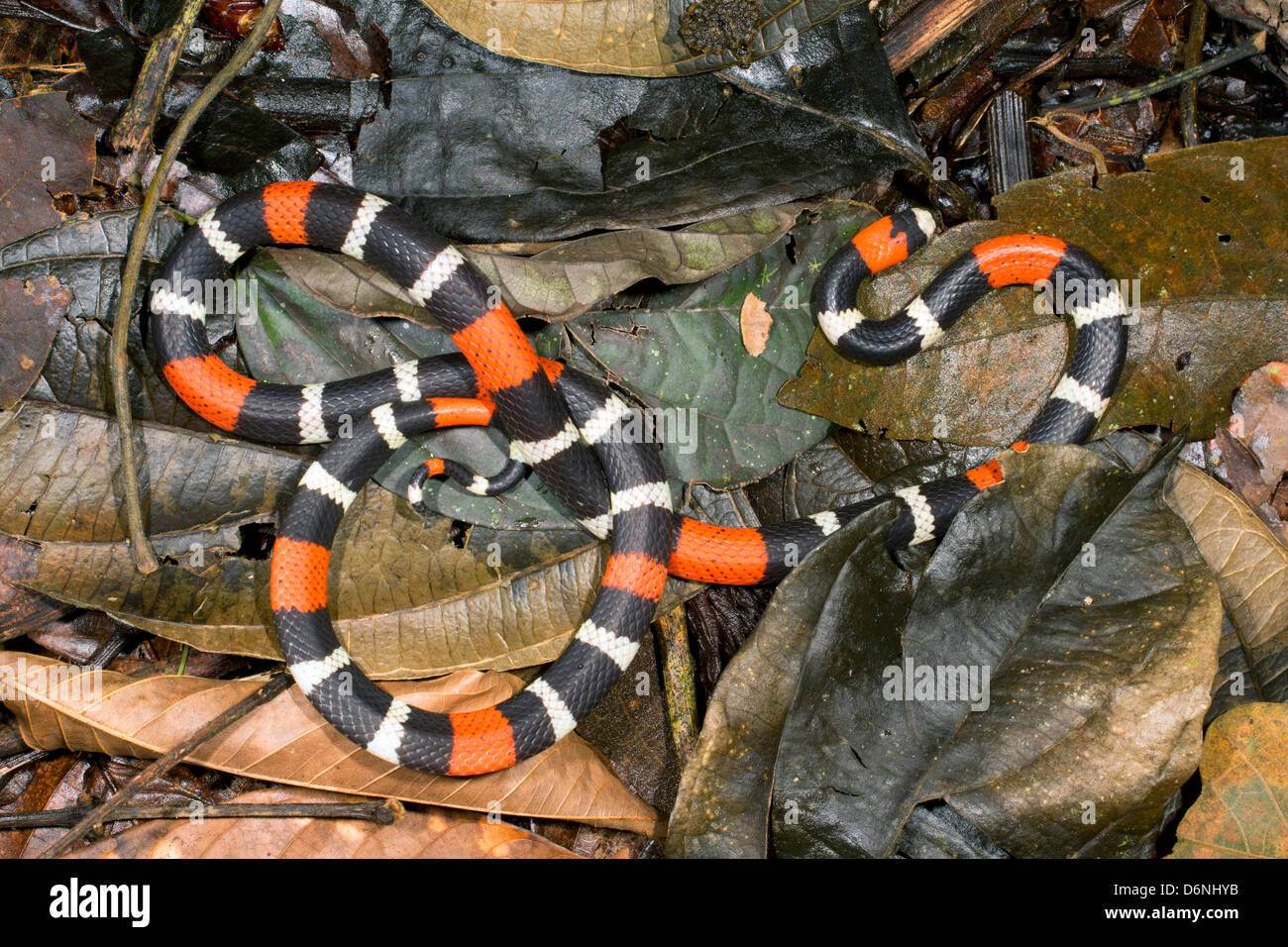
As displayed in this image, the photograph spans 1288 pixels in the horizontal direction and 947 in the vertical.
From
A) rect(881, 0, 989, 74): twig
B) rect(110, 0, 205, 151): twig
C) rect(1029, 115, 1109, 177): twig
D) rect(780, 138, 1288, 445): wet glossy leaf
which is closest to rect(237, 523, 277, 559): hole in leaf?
rect(110, 0, 205, 151): twig

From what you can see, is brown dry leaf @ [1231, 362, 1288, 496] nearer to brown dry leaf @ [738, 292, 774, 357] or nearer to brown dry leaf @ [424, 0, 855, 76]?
brown dry leaf @ [738, 292, 774, 357]

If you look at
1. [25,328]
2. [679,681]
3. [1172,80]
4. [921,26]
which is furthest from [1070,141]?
[25,328]

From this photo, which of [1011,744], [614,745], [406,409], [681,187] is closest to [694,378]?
[681,187]

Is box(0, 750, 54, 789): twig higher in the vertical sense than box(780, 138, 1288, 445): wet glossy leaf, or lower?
lower

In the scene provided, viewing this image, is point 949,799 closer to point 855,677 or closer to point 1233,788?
point 855,677

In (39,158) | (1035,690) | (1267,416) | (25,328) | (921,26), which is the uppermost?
(921,26)

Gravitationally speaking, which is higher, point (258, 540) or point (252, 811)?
point (258, 540)

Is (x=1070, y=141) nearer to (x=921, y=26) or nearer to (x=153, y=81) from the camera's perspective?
(x=921, y=26)

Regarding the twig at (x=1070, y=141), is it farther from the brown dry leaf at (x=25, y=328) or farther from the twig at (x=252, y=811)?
the brown dry leaf at (x=25, y=328)
